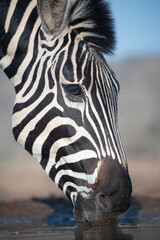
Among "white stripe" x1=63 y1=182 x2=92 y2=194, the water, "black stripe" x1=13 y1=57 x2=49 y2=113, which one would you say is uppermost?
"black stripe" x1=13 y1=57 x2=49 y2=113

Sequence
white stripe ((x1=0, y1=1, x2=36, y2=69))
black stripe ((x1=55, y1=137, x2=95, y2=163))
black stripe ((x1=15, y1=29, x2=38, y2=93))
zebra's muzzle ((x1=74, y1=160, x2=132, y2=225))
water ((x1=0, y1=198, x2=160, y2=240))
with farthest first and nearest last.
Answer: white stripe ((x1=0, y1=1, x2=36, y2=69)) → black stripe ((x1=15, y1=29, x2=38, y2=93)) → water ((x1=0, y1=198, x2=160, y2=240)) → black stripe ((x1=55, y1=137, x2=95, y2=163)) → zebra's muzzle ((x1=74, y1=160, x2=132, y2=225))

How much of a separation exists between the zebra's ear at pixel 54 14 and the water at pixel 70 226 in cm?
230

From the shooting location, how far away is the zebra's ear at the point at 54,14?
4.85 m

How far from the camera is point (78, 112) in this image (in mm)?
4652

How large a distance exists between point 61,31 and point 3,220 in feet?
15.9

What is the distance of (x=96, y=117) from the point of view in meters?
4.62

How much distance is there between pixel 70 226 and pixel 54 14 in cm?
344

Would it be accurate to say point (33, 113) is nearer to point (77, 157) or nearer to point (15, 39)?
point (77, 157)

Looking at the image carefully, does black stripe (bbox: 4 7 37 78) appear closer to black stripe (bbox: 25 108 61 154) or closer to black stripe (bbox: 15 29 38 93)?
black stripe (bbox: 15 29 38 93)

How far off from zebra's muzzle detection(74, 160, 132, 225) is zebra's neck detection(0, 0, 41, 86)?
1620mm

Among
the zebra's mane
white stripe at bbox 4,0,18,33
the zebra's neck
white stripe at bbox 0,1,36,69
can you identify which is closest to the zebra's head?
the zebra's mane

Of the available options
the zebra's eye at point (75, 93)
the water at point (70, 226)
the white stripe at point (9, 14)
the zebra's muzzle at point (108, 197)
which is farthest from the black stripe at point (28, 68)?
the water at point (70, 226)

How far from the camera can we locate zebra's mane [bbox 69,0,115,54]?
5.10 m

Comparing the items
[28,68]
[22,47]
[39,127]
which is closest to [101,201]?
[39,127]
